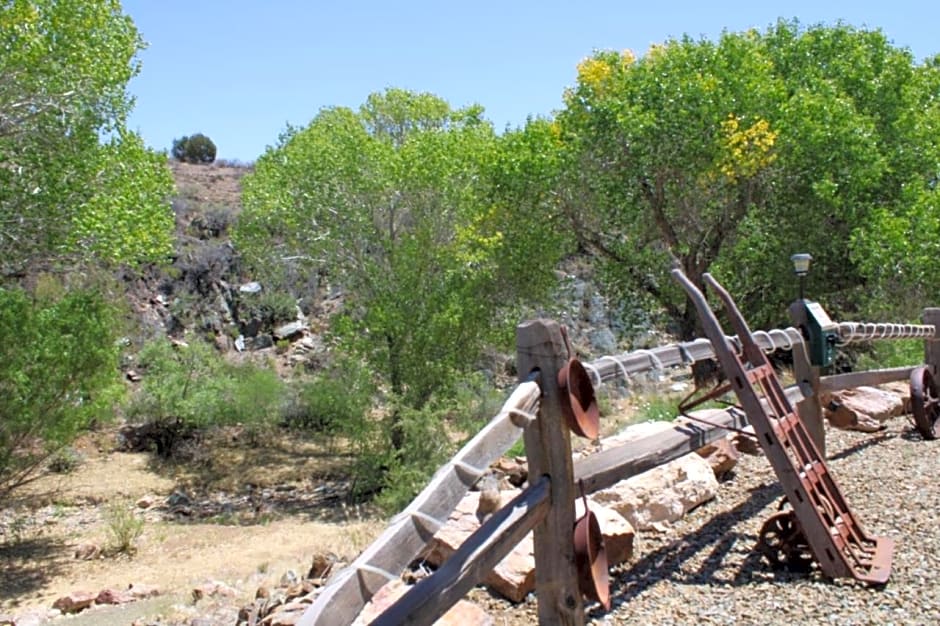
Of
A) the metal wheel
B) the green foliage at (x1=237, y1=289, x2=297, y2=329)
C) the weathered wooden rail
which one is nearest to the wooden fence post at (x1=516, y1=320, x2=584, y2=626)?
the weathered wooden rail

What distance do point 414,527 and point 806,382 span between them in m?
4.87

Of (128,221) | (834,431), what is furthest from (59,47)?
(834,431)

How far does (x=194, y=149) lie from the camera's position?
49.9 m

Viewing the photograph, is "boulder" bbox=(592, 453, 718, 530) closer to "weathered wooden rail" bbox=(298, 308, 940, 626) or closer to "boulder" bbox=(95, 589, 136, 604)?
"weathered wooden rail" bbox=(298, 308, 940, 626)

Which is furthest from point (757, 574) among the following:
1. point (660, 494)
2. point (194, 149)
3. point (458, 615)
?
point (194, 149)

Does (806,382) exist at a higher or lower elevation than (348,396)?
higher

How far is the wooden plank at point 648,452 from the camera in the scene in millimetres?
4043

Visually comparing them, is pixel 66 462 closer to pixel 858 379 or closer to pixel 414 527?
pixel 858 379

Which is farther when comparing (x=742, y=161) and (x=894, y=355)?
(x=742, y=161)

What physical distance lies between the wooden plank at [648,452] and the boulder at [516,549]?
469 millimetres

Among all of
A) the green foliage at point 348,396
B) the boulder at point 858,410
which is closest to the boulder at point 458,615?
the boulder at point 858,410

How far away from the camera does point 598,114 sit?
16328mm

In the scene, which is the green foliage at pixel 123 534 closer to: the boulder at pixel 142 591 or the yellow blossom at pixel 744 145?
the boulder at pixel 142 591

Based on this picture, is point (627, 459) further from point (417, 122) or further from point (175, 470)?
point (417, 122)
